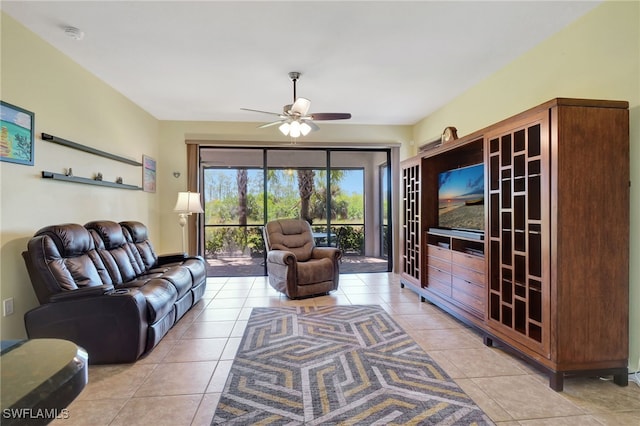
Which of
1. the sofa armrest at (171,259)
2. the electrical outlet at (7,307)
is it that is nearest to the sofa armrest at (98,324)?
the electrical outlet at (7,307)

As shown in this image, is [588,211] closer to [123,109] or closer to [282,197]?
[282,197]

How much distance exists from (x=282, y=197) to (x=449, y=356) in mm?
4020

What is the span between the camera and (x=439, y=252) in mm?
3650

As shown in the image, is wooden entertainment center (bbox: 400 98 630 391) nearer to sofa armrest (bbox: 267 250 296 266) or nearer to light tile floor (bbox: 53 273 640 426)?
light tile floor (bbox: 53 273 640 426)

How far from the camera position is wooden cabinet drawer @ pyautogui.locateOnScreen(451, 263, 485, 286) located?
9.52ft

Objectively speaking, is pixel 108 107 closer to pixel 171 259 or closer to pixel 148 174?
pixel 148 174

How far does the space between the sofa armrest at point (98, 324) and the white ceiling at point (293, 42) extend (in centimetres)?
219

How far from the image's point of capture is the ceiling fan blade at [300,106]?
3.19m

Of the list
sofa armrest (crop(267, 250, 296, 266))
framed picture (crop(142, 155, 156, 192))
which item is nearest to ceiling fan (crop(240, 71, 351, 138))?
sofa armrest (crop(267, 250, 296, 266))

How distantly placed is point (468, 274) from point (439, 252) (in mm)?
582

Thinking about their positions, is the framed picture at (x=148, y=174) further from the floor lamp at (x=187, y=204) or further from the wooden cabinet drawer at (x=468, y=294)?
the wooden cabinet drawer at (x=468, y=294)

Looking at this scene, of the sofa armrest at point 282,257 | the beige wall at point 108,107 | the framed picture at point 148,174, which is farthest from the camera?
the framed picture at point 148,174

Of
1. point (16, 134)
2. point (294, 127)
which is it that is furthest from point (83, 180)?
point (294, 127)

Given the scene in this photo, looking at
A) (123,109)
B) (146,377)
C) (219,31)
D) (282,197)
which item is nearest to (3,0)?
(219,31)
